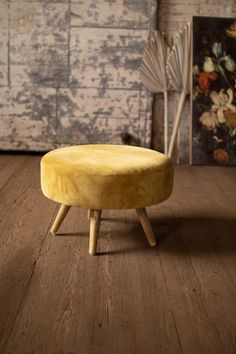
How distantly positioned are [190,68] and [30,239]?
7.43 ft

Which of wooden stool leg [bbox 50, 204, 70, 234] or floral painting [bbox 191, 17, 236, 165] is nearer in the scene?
wooden stool leg [bbox 50, 204, 70, 234]

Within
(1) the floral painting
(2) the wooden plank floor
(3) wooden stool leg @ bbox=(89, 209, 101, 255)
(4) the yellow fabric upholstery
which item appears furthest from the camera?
(1) the floral painting

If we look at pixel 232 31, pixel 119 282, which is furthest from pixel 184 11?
pixel 119 282

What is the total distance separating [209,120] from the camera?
3.97 meters

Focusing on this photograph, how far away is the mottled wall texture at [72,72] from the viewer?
4008mm

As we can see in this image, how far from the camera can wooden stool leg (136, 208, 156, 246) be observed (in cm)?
228

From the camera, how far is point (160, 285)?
1955 millimetres

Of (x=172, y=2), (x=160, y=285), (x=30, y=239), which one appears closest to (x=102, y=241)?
(x=30, y=239)

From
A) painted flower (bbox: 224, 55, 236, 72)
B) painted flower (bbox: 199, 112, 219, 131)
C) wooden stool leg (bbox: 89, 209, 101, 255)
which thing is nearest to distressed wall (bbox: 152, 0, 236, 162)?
painted flower (bbox: 224, 55, 236, 72)

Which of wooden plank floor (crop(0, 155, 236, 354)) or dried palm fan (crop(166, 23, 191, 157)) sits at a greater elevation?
dried palm fan (crop(166, 23, 191, 157))

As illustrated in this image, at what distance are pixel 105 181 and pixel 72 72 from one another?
2305mm

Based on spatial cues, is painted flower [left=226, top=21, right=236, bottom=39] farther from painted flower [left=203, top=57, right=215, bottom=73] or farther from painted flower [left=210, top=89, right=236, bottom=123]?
painted flower [left=210, top=89, right=236, bottom=123]

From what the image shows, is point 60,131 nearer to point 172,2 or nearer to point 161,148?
point 161,148

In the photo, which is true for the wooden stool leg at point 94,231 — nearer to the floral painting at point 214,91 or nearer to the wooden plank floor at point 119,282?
the wooden plank floor at point 119,282
